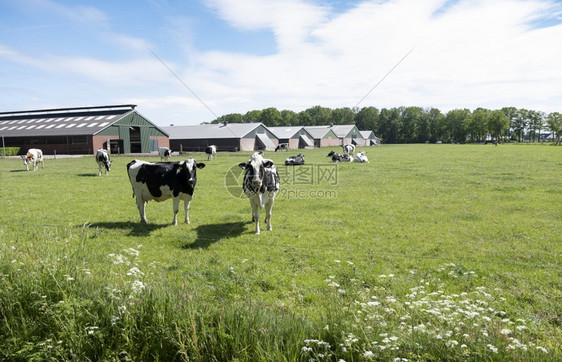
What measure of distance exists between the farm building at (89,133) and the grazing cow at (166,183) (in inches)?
1816

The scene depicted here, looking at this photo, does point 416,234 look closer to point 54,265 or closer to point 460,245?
point 460,245

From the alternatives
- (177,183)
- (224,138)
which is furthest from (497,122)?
(177,183)

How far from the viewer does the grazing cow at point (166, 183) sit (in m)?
10.6

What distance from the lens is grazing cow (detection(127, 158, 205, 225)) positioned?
416 inches

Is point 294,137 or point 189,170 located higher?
point 294,137

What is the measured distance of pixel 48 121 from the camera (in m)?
63.5

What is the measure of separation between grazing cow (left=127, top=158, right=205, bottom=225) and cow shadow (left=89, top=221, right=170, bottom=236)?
40cm

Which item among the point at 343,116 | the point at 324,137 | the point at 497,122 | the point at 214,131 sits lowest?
the point at 324,137

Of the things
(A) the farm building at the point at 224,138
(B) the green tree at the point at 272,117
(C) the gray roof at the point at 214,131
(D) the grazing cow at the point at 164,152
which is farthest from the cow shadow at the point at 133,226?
(B) the green tree at the point at 272,117

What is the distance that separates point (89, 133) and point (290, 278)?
Result: 53.4 m

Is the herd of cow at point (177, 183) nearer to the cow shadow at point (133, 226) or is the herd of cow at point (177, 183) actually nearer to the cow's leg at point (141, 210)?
the cow's leg at point (141, 210)

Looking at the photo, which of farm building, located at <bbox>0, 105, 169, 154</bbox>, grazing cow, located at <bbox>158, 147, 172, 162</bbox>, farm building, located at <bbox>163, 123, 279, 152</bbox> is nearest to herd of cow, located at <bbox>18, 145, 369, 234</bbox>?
grazing cow, located at <bbox>158, 147, 172, 162</bbox>

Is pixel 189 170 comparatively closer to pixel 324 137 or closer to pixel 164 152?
pixel 164 152

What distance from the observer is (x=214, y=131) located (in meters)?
70.5
